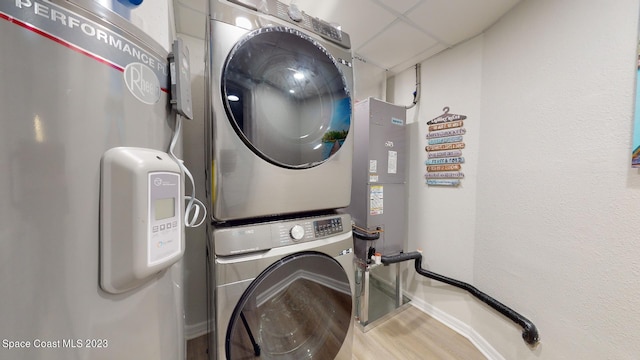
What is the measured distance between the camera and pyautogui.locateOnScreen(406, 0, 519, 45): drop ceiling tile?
119 cm

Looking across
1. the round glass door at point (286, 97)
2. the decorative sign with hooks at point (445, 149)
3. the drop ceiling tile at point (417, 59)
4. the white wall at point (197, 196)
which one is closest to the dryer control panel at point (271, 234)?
the round glass door at point (286, 97)

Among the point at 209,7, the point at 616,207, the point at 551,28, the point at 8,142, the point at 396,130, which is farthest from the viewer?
the point at 396,130

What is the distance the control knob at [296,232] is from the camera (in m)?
0.82

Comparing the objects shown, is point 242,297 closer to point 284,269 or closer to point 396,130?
point 284,269

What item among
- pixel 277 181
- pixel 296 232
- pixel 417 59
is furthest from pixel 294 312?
pixel 417 59

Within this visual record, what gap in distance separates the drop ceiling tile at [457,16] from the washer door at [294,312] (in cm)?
155

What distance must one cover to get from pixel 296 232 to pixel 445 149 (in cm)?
142

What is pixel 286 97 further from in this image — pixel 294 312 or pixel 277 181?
pixel 294 312

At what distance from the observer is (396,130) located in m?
1.72

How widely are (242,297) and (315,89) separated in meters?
0.89

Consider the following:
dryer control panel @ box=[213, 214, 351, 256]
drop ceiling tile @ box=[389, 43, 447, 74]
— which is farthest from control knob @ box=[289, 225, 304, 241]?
drop ceiling tile @ box=[389, 43, 447, 74]

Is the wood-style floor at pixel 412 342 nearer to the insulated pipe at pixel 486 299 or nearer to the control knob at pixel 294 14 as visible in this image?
the insulated pipe at pixel 486 299

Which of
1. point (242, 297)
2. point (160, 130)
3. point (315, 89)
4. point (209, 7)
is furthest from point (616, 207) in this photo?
point (209, 7)

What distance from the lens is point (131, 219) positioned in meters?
0.37
